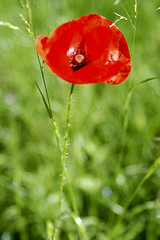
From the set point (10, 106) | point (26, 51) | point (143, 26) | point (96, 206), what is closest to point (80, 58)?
point (96, 206)

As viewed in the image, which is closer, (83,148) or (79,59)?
(79,59)

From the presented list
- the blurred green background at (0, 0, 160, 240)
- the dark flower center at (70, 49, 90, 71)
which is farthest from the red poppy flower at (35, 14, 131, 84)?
the blurred green background at (0, 0, 160, 240)

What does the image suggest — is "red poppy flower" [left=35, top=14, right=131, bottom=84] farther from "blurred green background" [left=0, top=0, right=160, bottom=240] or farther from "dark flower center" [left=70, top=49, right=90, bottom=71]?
"blurred green background" [left=0, top=0, right=160, bottom=240]

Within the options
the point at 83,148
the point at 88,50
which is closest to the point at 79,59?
the point at 88,50

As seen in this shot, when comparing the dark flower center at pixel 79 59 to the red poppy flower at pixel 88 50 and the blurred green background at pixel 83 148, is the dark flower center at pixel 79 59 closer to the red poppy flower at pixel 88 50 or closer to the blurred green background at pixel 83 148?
the red poppy flower at pixel 88 50

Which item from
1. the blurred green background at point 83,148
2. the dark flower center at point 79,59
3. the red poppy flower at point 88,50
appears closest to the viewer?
the red poppy flower at point 88,50

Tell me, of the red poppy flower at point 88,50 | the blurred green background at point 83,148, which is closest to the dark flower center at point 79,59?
the red poppy flower at point 88,50

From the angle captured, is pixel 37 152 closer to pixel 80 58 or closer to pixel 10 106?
pixel 10 106

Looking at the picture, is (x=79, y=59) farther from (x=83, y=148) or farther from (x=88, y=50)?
(x=83, y=148)
